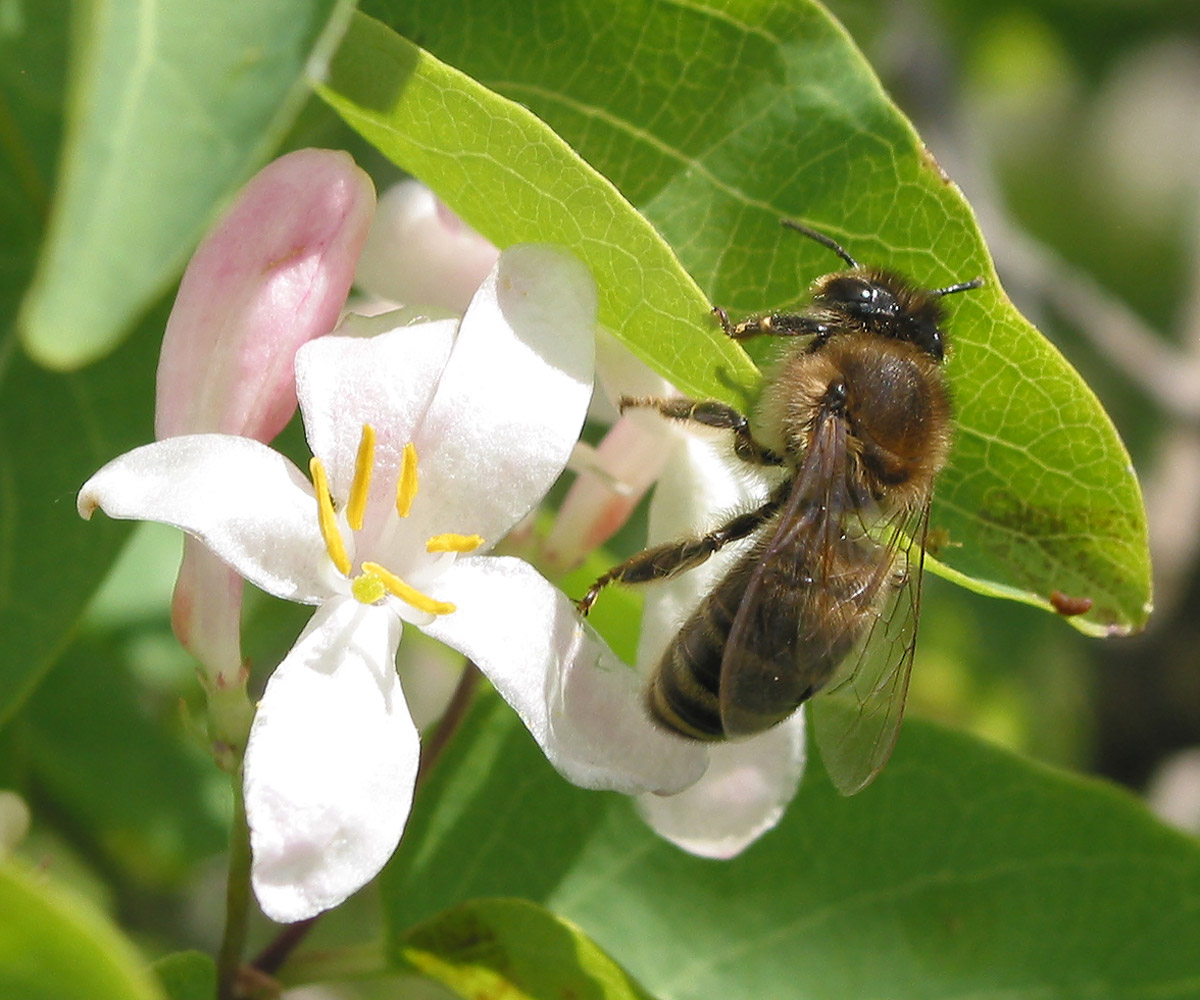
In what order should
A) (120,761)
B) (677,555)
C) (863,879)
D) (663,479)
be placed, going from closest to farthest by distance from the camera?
(677,555)
(663,479)
(863,879)
(120,761)

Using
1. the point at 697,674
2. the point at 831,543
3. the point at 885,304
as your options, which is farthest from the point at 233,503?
the point at 885,304

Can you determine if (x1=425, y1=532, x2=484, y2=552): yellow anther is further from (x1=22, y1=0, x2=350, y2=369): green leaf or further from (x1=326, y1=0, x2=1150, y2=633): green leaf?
(x1=22, y1=0, x2=350, y2=369): green leaf

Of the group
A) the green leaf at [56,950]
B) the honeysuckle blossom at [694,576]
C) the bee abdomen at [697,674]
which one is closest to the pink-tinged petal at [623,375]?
the honeysuckle blossom at [694,576]

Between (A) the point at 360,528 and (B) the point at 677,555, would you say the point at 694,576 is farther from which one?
(A) the point at 360,528

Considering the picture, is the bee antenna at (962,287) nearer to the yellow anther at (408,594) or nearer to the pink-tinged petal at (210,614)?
the yellow anther at (408,594)

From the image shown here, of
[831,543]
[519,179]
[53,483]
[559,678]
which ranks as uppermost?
[519,179]

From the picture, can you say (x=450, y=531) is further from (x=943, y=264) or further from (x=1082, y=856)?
(x=1082, y=856)

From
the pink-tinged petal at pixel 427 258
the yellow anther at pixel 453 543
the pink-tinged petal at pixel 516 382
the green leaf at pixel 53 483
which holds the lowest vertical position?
the green leaf at pixel 53 483

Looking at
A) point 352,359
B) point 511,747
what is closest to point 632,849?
point 511,747
